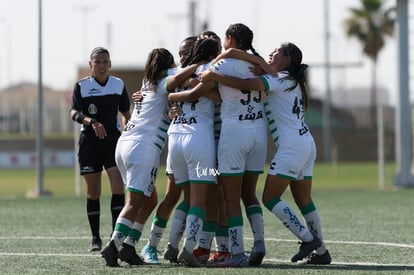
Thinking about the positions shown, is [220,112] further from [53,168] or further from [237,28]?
[53,168]

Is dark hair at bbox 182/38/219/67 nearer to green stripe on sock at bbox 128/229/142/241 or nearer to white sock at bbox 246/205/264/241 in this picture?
white sock at bbox 246/205/264/241

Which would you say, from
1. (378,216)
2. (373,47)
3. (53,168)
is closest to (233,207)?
(378,216)

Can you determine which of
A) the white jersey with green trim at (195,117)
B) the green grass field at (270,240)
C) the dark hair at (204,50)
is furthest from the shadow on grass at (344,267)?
the dark hair at (204,50)

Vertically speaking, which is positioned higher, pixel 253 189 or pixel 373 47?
pixel 373 47

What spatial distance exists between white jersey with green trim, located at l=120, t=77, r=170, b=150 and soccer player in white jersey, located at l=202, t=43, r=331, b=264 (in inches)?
23.8

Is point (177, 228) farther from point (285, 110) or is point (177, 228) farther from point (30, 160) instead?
point (30, 160)

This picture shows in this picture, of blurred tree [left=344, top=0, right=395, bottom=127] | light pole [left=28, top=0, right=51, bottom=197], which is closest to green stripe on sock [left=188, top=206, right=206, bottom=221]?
light pole [left=28, top=0, right=51, bottom=197]

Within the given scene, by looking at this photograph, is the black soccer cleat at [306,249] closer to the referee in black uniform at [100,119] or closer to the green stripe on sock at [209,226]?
the green stripe on sock at [209,226]

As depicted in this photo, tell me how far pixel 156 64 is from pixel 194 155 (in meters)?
0.99

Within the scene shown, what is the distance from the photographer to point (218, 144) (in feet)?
34.3

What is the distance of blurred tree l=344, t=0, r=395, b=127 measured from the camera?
76500mm

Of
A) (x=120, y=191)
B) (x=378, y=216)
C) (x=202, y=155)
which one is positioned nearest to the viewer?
(x=202, y=155)

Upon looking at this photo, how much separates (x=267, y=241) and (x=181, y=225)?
7.87 feet

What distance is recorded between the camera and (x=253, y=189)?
424 inches
